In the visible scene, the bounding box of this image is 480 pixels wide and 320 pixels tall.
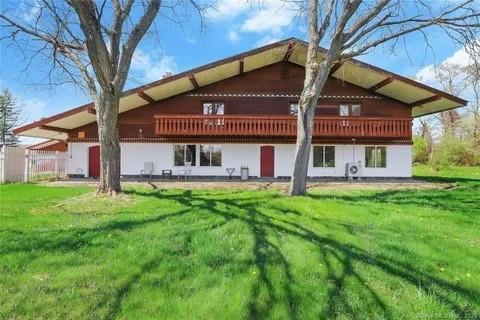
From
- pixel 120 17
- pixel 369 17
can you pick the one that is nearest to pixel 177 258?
pixel 120 17

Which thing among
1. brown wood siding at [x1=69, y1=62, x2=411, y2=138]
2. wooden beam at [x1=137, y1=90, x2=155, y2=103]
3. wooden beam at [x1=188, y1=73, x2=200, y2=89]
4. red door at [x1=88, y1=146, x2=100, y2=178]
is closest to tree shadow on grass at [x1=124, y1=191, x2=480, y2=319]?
wooden beam at [x1=188, y1=73, x2=200, y2=89]

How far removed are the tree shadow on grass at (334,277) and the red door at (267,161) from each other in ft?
41.9

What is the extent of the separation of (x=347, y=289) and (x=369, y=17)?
9203 mm

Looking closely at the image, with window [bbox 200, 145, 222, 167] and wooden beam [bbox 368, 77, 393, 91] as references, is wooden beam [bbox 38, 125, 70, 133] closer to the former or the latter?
window [bbox 200, 145, 222, 167]

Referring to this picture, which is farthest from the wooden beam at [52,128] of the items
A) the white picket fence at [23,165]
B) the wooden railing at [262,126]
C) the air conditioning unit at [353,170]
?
the air conditioning unit at [353,170]

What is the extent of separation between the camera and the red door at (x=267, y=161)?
20.4 meters

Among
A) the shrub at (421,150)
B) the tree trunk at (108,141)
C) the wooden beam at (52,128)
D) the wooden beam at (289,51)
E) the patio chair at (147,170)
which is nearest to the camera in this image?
the tree trunk at (108,141)

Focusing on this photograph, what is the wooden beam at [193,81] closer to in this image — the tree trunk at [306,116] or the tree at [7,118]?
the tree trunk at [306,116]

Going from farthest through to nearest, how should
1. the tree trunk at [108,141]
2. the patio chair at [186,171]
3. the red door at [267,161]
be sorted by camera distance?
the red door at [267,161] → the patio chair at [186,171] → the tree trunk at [108,141]

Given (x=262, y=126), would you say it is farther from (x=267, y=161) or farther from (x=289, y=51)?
(x=289, y=51)

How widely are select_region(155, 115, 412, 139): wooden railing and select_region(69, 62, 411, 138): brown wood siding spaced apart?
4.13 feet

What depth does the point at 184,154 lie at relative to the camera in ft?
66.9

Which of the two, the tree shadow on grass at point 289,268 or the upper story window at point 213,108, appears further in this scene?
the upper story window at point 213,108

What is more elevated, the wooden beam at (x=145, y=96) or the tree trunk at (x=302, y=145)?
the wooden beam at (x=145, y=96)
